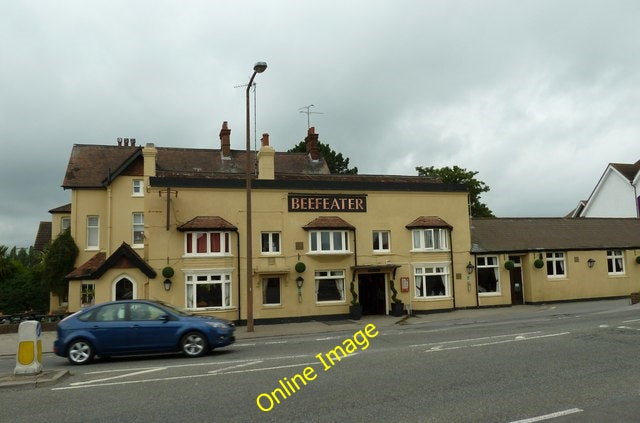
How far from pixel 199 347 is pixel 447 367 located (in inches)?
243

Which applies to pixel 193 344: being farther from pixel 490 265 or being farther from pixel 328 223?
pixel 490 265

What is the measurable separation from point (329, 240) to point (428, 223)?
197 inches

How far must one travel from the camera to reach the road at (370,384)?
7.16 m

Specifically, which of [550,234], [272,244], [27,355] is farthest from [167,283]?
[550,234]

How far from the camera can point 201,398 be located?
8.14 m

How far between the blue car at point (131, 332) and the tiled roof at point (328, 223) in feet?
34.7

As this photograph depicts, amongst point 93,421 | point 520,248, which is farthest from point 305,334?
point 520,248

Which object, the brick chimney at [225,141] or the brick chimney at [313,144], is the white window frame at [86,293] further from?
the brick chimney at [313,144]

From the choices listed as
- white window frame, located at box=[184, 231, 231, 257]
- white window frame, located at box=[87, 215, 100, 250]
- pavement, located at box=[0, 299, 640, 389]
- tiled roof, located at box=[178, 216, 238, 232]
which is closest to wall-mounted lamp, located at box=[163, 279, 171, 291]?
white window frame, located at box=[184, 231, 231, 257]

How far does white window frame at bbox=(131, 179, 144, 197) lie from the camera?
102 ft

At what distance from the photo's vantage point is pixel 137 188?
31.3 meters

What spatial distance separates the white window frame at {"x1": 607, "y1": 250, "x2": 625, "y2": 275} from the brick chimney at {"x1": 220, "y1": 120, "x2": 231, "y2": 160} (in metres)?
25.6

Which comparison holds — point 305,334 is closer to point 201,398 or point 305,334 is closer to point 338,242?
point 338,242

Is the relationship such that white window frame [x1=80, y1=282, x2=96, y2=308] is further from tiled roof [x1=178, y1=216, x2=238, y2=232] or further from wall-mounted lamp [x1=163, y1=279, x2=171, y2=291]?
tiled roof [x1=178, y1=216, x2=238, y2=232]
